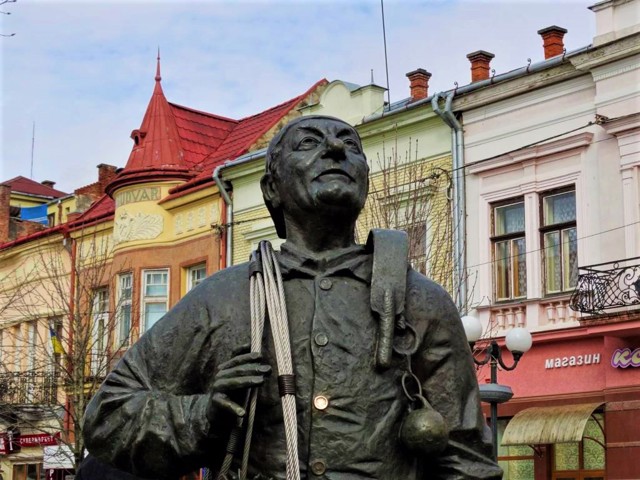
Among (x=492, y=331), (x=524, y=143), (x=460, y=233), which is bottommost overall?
(x=492, y=331)

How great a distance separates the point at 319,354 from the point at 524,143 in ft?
62.1

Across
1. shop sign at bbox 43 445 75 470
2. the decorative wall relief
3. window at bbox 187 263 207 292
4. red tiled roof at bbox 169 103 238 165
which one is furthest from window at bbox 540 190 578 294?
shop sign at bbox 43 445 75 470

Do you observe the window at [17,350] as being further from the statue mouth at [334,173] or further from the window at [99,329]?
the statue mouth at [334,173]

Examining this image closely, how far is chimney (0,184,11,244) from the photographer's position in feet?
125

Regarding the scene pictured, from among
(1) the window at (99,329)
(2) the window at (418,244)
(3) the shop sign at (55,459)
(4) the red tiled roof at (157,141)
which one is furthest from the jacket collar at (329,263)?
(3) the shop sign at (55,459)

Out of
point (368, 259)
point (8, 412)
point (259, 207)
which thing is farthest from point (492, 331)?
point (368, 259)

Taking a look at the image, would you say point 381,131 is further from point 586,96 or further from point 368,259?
point 368,259

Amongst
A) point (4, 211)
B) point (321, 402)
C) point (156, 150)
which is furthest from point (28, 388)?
point (321, 402)

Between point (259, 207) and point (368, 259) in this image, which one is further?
point (259, 207)

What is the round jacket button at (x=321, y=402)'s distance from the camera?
10.5 feet

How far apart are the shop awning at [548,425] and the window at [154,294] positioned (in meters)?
10.9

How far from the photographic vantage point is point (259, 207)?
89.1 ft

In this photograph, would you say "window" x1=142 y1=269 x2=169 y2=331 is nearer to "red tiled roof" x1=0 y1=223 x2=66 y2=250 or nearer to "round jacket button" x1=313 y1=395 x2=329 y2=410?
"red tiled roof" x1=0 y1=223 x2=66 y2=250

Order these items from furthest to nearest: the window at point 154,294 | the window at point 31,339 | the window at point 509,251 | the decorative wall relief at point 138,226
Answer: the window at point 31,339, the decorative wall relief at point 138,226, the window at point 154,294, the window at point 509,251
